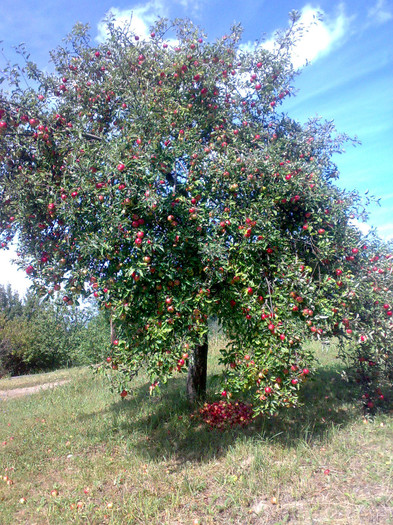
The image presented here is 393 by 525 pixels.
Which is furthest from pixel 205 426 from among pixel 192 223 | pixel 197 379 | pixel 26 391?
pixel 26 391

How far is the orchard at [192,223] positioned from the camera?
4.05 metres

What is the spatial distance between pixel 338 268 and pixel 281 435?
7.52 ft

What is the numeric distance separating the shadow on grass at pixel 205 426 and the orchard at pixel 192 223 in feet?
2.65

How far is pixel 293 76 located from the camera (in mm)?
5664

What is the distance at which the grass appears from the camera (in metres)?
3.74

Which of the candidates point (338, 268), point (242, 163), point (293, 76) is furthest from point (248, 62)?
point (338, 268)

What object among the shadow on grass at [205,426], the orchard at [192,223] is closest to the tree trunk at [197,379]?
the shadow on grass at [205,426]

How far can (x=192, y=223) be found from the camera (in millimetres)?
4289

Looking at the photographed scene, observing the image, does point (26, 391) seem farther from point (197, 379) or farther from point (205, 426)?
point (205, 426)

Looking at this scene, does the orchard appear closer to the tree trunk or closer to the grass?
the grass

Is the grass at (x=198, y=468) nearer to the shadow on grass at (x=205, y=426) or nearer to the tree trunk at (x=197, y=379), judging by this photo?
the shadow on grass at (x=205, y=426)

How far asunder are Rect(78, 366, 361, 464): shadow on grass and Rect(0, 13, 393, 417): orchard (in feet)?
2.65

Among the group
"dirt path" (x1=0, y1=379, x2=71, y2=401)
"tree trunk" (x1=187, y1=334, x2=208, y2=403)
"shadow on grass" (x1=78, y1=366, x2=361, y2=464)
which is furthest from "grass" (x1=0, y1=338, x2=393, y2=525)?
"dirt path" (x1=0, y1=379, x2=71, y2=401)

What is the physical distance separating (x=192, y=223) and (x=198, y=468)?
9.35 ft
